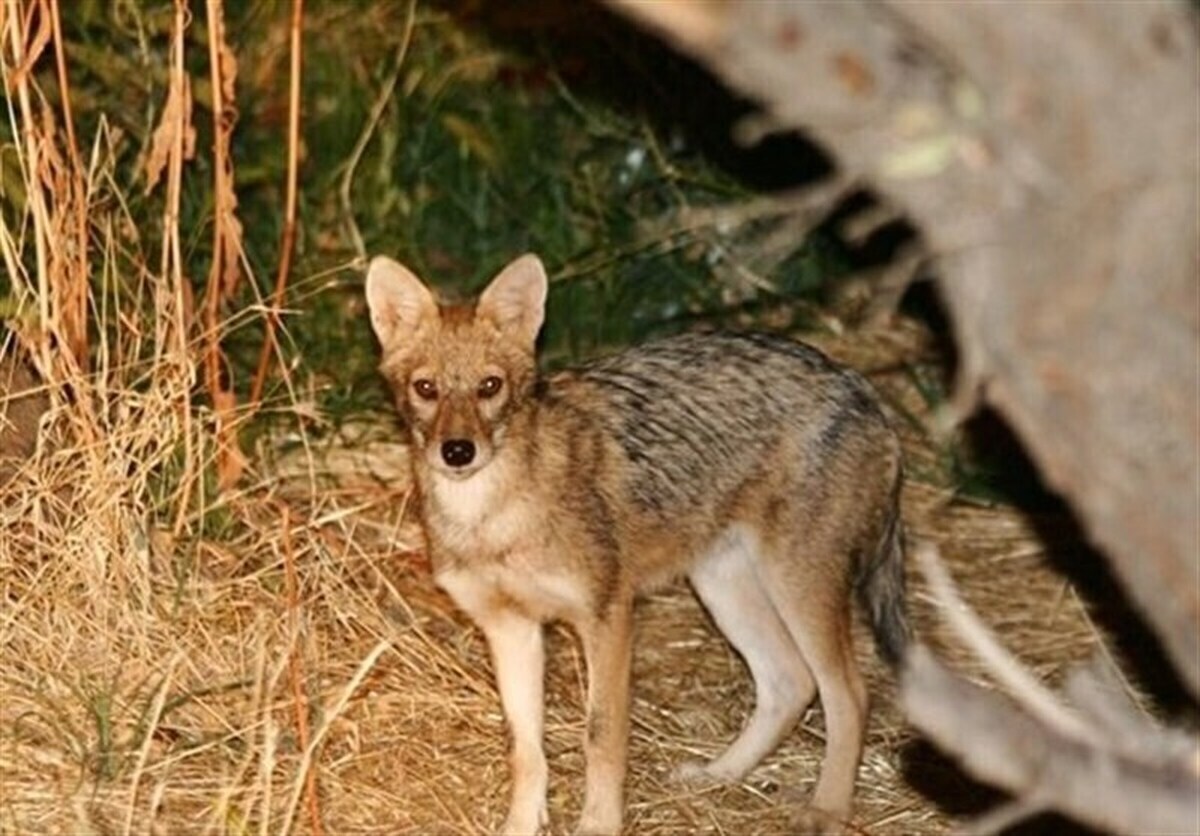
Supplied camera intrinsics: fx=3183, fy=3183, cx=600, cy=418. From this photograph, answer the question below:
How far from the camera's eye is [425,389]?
7.08m

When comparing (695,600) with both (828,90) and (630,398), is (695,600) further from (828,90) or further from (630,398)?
(828,90)

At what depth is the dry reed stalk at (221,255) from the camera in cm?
794

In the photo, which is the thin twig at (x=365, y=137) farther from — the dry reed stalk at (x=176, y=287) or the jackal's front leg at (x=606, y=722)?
the jackal's front leg at (x=606, y=722)

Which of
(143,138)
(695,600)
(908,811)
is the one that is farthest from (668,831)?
(143,138)

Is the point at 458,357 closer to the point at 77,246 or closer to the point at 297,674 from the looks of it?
the point at 297,674

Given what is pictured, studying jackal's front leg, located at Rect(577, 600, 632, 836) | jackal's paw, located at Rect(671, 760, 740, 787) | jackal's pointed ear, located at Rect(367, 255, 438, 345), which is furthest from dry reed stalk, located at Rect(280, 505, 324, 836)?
jackal's paw, located at Rect(671, 760, 740, 787)

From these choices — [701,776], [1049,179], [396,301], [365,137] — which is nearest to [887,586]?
[701,776]

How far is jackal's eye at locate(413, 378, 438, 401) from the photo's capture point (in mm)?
7070

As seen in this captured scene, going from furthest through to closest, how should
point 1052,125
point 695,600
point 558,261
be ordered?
point 558,261
point 695,600
point 1052,125

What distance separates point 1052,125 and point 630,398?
3.70m

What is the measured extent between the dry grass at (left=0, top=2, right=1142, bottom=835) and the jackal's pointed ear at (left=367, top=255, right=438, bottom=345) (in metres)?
0.56

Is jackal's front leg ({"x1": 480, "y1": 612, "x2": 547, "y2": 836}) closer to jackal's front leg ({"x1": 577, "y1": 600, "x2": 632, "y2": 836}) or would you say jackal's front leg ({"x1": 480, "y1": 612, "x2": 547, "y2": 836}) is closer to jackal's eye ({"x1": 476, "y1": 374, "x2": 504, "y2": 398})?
jackal's front leg ({"x1": 577, "y1": 600, "x2": 632, "y2": 836})

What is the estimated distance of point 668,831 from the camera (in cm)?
728

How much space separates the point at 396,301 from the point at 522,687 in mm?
940
